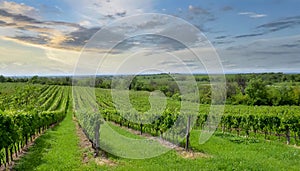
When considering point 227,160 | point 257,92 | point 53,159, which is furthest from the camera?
point 257,92

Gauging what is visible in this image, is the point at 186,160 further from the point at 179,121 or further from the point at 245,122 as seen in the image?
the point at 245,122

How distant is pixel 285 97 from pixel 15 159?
8560cm

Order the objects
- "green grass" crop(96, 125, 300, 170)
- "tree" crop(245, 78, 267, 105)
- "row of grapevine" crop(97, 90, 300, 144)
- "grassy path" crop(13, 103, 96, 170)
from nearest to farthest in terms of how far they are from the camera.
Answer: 1. "green grass" crop(96, 125, 300, 170)
2. "grassy path" crop(13, 103, 96, 170)
3. "row of grapevine" crop(97, 90, 300, 144)
4. "tree" crop(245, 78, 267, 105)

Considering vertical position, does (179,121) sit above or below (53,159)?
above

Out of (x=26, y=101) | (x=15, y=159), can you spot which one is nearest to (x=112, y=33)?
(x=15, y=159)

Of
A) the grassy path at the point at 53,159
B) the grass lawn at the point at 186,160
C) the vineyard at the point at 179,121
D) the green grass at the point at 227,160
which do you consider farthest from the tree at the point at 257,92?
the grassy path at the point at 53,159

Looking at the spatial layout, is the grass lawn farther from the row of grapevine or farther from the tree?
the tree

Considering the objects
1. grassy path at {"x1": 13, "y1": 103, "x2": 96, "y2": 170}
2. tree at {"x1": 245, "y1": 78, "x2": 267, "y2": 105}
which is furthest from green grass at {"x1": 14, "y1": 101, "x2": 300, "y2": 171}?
tree at {"x1": 245, "y1": 78, "x2": 267, "y2": 105}

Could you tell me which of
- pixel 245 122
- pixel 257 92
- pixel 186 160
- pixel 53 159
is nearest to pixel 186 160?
pixel 186 160

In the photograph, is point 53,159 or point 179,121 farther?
point 179,121

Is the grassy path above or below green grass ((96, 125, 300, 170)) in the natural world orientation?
below

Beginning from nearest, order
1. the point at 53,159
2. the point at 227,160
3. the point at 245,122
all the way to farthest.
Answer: the point at 227,160 → the point at 53,159 → the point at 245,122

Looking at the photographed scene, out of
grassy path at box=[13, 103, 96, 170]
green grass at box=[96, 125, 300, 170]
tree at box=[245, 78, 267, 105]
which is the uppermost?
tree at box=[245, 78, 267, 105]

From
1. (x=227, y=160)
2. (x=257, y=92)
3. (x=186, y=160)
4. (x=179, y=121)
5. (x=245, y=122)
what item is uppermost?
(x=257, y=92)
